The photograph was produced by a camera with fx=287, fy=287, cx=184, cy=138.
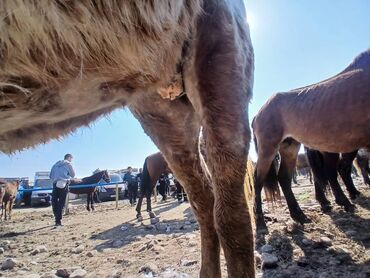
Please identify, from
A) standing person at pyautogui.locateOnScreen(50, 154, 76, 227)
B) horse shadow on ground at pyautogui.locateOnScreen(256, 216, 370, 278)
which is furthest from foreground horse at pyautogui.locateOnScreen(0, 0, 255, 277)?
standing person at pyautogui.locateOnScreen(50, 154, 76, 227)

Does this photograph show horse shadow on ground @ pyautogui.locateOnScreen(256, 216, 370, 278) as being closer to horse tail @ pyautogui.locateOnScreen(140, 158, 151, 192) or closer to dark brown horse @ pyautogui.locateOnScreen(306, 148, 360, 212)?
dark brown horse @ pyautogui.locateOnScreen(306, 148, 360, 212)

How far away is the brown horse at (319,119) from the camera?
3777 millimetres

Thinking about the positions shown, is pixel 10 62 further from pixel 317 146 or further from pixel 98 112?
pixel 317 146

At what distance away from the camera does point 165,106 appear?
1946 mm

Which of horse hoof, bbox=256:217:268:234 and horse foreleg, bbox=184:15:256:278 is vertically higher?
horse foreleg, bbox=184:15:256:278

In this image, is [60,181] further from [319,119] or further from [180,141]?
[180,141]

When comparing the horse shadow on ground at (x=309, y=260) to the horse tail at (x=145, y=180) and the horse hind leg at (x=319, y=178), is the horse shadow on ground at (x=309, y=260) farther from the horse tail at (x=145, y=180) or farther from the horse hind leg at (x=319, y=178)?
the horse tail at (x=145, y=180)

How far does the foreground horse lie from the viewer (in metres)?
0.86

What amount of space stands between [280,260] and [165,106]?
1.55 m

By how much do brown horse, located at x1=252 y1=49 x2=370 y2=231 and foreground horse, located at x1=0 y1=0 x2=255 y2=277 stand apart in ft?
7.48

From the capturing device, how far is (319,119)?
4305 mm

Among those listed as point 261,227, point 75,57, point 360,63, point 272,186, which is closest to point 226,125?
point 75,57

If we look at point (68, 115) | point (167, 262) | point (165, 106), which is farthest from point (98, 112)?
point (167, 262)

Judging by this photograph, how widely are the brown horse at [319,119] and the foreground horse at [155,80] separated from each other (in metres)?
2.28
